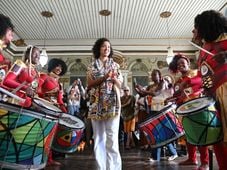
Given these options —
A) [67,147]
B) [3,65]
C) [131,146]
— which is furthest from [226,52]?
[131,146]

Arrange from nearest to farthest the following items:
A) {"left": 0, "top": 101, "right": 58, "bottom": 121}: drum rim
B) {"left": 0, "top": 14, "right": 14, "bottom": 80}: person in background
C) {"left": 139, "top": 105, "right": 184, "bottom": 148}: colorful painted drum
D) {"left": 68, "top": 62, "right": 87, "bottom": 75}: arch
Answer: {"left": 0, "top": 101, "right": 58, "bottom": 121}: drum rim
{"left": 0, "top": 14, "right": 14, "bottom": 80}: person in background
{"left": 139, "top": 105, "right": 184, "bottom": 148}: colorful painted drum
{"left": 68, "top": 62, "right": 87, "bottom": 75}: arch

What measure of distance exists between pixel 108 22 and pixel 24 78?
5.88m

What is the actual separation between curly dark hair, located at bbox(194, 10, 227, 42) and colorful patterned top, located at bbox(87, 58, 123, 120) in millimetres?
776

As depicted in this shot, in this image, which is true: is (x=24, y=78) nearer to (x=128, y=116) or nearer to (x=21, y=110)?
(x=21, y=110)

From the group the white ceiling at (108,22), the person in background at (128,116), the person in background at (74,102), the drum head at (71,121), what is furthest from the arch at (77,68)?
the drum head at (71,121)

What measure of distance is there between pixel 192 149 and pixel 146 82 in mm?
6256

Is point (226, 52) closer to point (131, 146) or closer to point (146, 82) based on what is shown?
point (131, 146)

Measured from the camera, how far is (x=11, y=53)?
9406 mm

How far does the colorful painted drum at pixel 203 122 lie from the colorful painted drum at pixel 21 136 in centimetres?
95

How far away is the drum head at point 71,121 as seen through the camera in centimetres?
204

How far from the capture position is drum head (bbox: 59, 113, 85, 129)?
2.04m

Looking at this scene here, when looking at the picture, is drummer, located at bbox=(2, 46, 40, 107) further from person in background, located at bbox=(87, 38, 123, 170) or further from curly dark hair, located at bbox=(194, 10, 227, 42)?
curly dark hair, located at bbox=(194, 10, 227, 42)

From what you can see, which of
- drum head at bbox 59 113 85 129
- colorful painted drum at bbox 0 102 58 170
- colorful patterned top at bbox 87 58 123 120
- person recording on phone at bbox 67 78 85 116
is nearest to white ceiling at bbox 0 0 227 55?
person recording on phone at bbox 67 78 85 116

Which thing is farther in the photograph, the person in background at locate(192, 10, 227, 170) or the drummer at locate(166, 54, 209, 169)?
the drummer at locate(166, 54, 209, 169)
